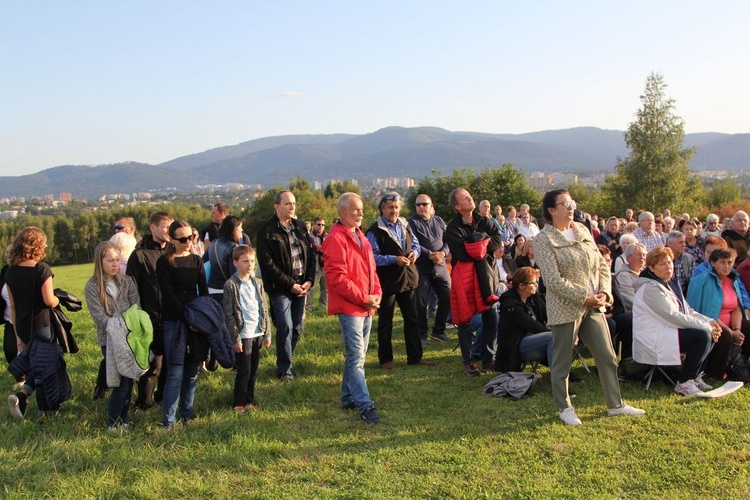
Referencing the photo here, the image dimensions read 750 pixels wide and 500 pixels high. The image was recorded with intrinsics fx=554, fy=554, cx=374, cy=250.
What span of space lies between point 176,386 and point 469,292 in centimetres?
337

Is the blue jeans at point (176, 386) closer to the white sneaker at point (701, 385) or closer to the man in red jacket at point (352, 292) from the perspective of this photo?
the man in red jacket at point (352, 292)

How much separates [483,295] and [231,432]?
10.5 feet

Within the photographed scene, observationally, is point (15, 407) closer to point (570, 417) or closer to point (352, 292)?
point (352, 292)

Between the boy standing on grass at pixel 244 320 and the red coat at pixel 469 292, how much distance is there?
7.55ft

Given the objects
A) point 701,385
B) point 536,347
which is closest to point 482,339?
point 536,347

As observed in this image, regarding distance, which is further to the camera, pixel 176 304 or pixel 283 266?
pixel 283 266

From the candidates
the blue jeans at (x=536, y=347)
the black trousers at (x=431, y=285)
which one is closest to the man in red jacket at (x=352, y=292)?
the blue jeans at (x=536, y=347)

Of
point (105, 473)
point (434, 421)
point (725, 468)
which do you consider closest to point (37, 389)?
point (105, 473)

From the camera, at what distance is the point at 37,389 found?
5.29m

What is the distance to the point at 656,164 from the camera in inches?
1763

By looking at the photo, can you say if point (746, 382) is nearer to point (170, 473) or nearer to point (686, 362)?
point (686, 362)

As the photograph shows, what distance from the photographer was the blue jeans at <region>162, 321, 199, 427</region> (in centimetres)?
510

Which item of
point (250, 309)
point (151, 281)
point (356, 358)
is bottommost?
point (356, 358)

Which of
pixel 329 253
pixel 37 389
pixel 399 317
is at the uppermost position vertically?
pixel 329 253
